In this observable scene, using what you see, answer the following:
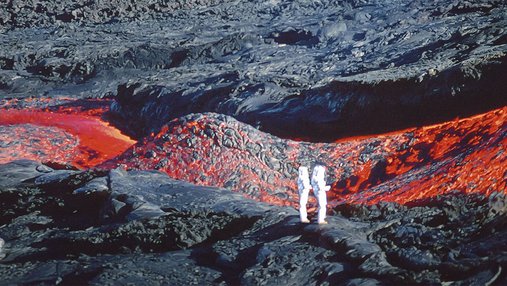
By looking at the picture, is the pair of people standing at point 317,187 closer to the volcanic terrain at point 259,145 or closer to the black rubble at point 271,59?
the volcanic terrain at point 259,145

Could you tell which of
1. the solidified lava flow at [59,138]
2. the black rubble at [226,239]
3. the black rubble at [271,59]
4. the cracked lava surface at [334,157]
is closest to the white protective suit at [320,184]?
the black rubble at [226,239]

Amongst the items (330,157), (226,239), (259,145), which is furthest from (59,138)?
(226,239)

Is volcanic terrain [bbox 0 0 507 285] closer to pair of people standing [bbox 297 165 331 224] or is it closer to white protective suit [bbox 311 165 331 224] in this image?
pair of people standing [bbox 297 165 331 224]

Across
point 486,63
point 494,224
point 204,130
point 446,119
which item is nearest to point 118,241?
point 494,224

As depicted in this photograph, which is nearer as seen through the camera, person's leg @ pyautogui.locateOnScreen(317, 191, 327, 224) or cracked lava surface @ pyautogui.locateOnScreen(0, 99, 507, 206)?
person's leg @ pyautogui.locateOnScreen(317, 191, 327, 224)

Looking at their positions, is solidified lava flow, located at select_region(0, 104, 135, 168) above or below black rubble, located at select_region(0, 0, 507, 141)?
below

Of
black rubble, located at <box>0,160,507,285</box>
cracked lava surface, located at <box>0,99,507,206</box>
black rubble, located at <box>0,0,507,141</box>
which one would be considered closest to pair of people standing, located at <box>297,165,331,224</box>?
black rubble, located at <box>0,160,507,285</box>

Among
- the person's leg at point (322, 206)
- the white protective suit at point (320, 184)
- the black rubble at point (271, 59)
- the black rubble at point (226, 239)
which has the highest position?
the black rubble at point (271, 59)

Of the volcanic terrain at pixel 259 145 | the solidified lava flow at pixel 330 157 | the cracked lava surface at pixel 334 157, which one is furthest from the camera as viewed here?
the solidified lava flow at pixel 330 157
